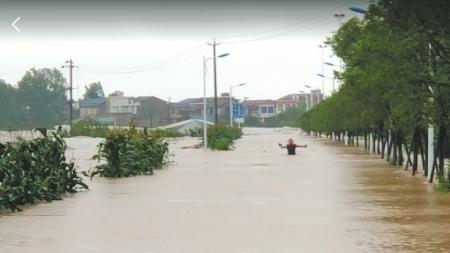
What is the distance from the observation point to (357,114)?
38938 mm

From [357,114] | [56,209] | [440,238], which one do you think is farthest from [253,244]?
[357,114]

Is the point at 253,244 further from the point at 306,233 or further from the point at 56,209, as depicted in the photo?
the point at 56,209

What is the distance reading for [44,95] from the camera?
74.9 m

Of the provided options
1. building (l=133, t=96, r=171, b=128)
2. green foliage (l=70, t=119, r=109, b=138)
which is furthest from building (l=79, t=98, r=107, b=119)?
green foliage (l=70, t=119, r=109, b=138)

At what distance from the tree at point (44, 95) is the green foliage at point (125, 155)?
28793mm

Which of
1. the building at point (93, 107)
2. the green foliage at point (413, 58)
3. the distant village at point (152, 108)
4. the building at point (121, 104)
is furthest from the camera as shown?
the building at point (121, 104)

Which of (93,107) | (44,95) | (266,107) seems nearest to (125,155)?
(44,95)

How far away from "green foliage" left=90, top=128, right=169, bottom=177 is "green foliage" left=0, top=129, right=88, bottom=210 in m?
5.43

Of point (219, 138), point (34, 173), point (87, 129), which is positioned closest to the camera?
point (34, 173)

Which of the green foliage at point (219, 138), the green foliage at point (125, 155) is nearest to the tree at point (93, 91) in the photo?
the green foliage at point (219, 138)

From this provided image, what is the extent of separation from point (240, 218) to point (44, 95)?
206 feet

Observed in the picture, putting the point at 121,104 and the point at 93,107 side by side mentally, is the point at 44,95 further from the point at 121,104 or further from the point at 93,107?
the point at 121,104

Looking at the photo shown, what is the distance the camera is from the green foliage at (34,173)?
53.1 feet

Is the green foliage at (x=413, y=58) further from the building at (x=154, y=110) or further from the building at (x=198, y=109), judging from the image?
the building at (x=198, y=109)
